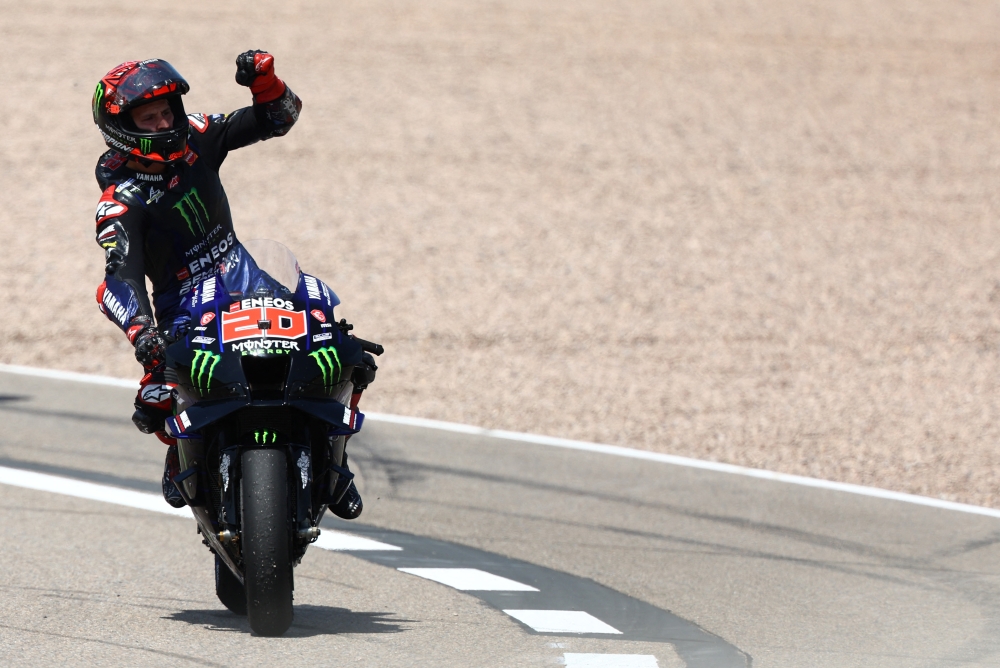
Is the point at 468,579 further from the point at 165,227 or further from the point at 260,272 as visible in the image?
the point at 165,227

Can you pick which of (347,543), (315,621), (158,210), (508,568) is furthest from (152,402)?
(508,568)

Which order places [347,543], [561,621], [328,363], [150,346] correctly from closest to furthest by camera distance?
[150,346], [328,363], [561,621], [347,543]

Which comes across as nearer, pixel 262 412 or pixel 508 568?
pixel 262 412

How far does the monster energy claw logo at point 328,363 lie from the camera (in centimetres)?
527

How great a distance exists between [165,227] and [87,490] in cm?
283

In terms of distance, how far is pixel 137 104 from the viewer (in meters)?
5.68

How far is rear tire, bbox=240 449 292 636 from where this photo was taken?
5043 mm

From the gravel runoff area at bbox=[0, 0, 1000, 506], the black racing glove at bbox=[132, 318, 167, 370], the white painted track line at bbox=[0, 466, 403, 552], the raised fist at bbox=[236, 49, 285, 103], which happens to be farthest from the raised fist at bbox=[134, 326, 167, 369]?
the gravel runoff area at bbox=[0, 0, 1000, 506]

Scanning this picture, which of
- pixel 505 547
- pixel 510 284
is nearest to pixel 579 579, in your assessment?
pixel 505 547

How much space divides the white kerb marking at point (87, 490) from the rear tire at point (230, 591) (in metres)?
1.94

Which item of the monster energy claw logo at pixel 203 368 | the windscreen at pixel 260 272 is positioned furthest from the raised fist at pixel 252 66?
the monster energy claw logo at pixel 203 368

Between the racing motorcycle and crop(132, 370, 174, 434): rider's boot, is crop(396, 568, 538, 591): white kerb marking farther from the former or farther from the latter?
crop(132, 370, 174, 434): rider's boot

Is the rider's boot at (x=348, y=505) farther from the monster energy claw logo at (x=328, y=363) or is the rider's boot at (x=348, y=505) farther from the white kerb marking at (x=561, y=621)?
the white kerb marking at (x=561, y=621)

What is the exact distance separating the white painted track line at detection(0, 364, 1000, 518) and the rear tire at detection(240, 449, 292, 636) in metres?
4.76
